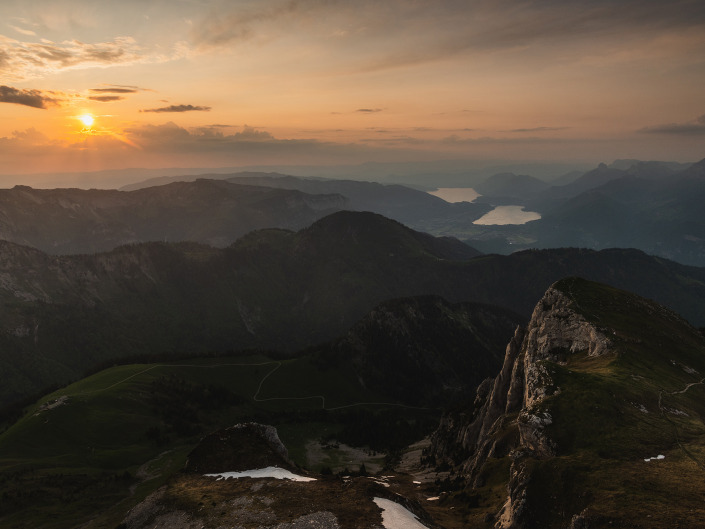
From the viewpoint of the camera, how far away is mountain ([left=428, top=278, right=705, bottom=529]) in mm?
48156

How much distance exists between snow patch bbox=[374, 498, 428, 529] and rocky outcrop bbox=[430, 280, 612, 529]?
10.7 meters

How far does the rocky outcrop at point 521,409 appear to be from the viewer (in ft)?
200

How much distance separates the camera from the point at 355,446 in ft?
632

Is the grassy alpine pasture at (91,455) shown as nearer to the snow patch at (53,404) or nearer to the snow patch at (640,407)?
the snow patch at (53,404)

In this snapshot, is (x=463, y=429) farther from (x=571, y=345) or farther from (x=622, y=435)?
(x=622, y=435)

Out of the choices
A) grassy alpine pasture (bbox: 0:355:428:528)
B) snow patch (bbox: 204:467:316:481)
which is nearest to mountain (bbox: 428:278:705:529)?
snow patch (bbox: 204:467:316:481)

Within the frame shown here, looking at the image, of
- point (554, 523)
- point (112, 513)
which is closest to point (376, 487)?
point (554, 523)

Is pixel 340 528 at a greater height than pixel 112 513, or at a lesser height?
greater

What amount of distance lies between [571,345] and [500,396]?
2209cm

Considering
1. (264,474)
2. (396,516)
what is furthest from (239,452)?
(396,516)

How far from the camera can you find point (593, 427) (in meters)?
61.9

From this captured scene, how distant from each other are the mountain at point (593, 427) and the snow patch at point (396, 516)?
10.9 m

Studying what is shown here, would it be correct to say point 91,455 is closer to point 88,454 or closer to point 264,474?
point 88,454

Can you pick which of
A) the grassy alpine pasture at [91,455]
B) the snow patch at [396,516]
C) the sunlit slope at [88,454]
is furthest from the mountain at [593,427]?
the sunlit slope at [88,454]
